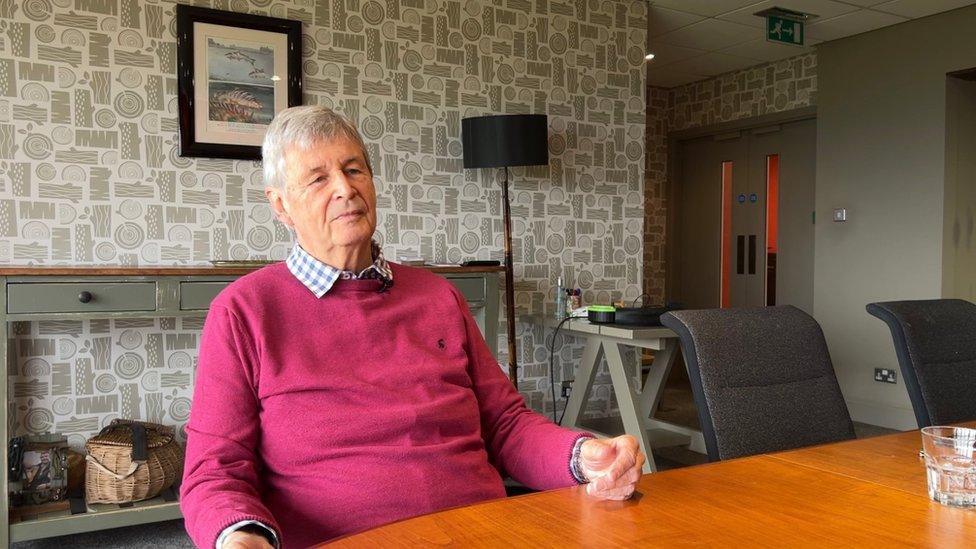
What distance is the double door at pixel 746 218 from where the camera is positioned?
570 cm

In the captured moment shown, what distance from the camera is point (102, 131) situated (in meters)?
3.12

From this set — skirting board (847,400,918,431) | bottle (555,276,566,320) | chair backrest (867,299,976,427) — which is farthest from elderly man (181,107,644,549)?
skirting board (847,400,918,431)

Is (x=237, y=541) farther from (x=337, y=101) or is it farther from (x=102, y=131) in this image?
(x=337, y=101)

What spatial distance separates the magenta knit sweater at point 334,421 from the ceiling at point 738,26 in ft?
12.1

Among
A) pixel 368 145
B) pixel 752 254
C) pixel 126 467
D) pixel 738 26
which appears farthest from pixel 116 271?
pixel 752 254

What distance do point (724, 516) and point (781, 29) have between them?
437 centimetres

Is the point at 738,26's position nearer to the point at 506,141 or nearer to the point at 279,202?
the point at 506,141

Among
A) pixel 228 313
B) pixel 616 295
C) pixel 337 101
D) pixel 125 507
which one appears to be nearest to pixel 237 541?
pixel 228 313

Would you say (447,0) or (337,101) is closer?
(337,101)

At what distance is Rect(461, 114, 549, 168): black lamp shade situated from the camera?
3.66m

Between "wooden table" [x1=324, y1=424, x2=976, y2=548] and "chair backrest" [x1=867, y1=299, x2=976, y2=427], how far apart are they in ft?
2.52

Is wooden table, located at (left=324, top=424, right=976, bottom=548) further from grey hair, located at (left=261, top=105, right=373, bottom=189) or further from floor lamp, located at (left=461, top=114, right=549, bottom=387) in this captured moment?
floor lamp, located at (left=461, top=114, right=549, bottom=387)

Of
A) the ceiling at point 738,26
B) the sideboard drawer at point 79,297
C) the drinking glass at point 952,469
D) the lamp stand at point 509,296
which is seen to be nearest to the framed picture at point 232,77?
the sideboard drawer at point 79,297

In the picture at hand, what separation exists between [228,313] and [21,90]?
7.52ft
